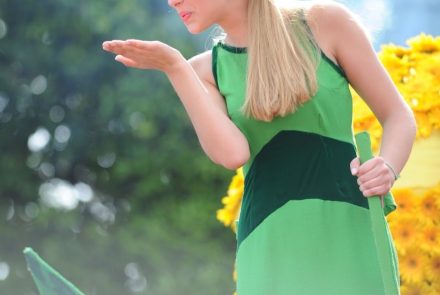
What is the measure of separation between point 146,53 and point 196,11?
184 millimetres

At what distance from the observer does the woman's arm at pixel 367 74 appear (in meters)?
2.13

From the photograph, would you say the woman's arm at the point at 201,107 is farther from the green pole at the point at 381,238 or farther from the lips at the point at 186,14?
the green pole at the point at 381,238

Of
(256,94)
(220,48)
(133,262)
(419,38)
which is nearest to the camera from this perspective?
(256,94)

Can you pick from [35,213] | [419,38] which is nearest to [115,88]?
[35,213]

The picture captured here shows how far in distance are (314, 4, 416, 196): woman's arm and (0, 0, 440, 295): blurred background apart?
336cm

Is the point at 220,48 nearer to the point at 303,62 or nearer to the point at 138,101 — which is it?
the point at 303,62

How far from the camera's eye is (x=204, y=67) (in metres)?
2.30

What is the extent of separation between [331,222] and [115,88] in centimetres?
374

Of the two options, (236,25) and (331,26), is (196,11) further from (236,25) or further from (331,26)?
(331,26)

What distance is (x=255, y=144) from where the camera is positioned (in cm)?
217

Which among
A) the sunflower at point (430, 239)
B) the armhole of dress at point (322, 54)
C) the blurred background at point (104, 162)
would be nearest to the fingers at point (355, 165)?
the armhole of dress at point (322, 54)

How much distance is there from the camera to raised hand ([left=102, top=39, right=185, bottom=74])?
2004mm

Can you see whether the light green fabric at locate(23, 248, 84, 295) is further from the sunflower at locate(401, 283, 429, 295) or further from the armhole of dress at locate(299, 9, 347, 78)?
the sunflower at locate(401, 283, 429, 295)

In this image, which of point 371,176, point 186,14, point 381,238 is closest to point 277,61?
point 186,14
